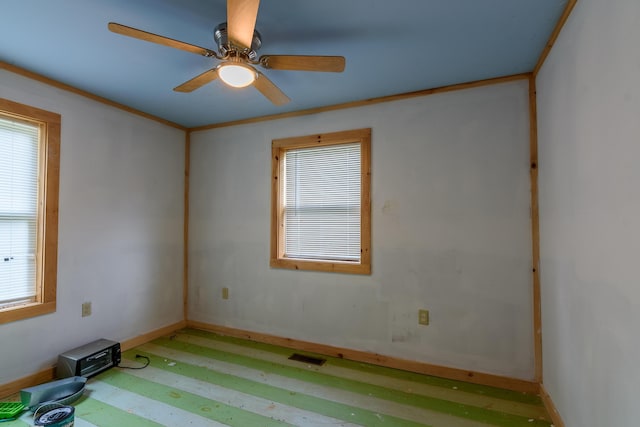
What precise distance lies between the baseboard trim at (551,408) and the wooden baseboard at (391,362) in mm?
85

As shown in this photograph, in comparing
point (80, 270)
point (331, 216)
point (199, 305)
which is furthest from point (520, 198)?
point (80, 270)

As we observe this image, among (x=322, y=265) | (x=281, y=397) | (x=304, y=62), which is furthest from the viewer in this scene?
(x=322, y=265)

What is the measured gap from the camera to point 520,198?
2.33m

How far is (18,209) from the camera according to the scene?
7.71ft

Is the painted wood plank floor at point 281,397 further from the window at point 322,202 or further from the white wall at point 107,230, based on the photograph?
the window at point 322,202

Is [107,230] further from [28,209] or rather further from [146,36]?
[146,36]

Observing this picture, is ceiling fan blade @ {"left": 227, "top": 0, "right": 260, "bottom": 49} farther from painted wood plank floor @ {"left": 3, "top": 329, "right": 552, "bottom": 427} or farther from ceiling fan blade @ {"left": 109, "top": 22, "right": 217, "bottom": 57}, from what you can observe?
painted wood plank floor @ {"left": 3, "top": 329, "right": 552, "bottom": 427}

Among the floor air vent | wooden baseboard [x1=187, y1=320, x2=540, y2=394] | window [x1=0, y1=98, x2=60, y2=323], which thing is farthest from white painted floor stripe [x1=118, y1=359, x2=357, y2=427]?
window [x1=0, y1=98, x2=60, y2=323]

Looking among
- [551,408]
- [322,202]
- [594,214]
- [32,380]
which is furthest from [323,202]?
[32,380]

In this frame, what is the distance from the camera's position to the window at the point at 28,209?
2.27 metres

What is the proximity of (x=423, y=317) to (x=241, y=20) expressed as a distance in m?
2.50

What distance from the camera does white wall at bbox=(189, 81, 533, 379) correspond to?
235 centimetres

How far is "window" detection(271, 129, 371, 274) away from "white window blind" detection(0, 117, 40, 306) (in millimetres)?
2002

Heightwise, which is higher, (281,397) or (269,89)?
(269,89)
